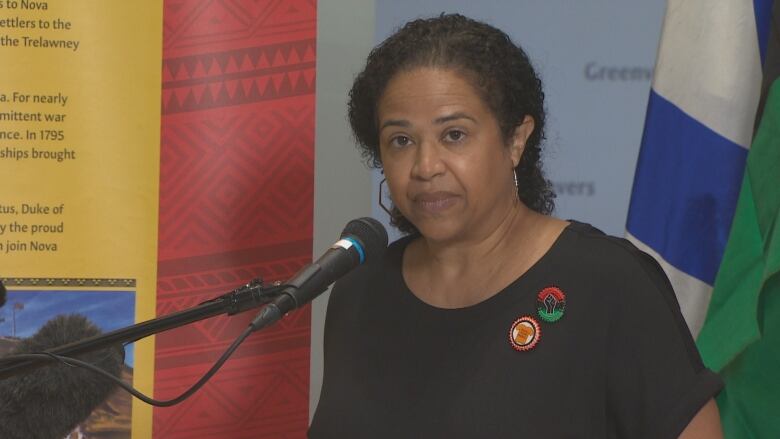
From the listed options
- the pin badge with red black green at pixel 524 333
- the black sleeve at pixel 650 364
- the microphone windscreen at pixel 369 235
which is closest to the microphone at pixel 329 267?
the microphone windscreen at pixel 369 235

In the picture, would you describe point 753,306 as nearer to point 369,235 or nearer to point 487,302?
point 487,302

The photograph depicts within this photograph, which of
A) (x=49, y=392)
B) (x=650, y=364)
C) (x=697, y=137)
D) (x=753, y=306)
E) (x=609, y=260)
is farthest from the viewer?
(x=697, y=137)

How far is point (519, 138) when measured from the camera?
186 centimetres

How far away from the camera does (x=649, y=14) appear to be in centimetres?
249

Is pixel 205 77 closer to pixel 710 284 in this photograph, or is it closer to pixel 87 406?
pixel 87 406

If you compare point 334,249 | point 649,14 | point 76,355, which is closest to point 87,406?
point 76,355

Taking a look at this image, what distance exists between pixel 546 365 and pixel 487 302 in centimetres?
18

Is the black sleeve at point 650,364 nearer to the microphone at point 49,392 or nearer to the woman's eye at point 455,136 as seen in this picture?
the woman's eye at point 455,136

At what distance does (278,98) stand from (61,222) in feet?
1.97

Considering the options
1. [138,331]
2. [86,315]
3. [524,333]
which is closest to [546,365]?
[524,333]

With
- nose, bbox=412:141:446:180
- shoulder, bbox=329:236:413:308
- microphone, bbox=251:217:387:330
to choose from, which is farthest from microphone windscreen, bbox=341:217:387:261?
shoulder, bbox=329:236:413:308

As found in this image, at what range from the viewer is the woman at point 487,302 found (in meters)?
1.62

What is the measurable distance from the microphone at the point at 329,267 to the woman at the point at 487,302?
268 millimetres

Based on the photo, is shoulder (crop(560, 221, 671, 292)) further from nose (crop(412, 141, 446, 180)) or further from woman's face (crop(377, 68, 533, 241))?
nose (crop(412, 141, 446, 180))
